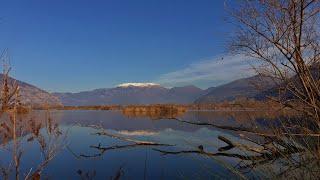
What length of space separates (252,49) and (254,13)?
66 centimetres

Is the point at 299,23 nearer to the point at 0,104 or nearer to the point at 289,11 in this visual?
the point at 289,11

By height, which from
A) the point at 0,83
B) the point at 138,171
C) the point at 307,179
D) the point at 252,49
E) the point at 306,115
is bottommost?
the point at 138,171

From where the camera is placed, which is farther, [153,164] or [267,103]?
[153,164]

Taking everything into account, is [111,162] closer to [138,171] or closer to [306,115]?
[138,171]

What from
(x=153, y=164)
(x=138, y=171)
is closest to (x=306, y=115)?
(x=138, y=171)

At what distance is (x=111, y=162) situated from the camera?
14219 millimetres

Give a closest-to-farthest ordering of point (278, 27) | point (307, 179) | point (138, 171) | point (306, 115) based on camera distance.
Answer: point (307, 179)
point (306, 115)
point (278, 27)
point (138, 171)

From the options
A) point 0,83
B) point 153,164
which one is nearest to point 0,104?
point 0,83

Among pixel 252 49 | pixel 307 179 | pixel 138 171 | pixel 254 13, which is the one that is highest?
pixel 254 13

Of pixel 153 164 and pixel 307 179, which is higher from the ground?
pixel 307 179

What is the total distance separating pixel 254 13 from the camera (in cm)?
637

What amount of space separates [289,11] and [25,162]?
35.9ft

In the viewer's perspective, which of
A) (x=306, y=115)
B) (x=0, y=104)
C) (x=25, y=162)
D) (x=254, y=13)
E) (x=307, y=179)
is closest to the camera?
(x=307, y=179)

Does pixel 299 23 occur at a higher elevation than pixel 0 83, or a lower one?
higher
